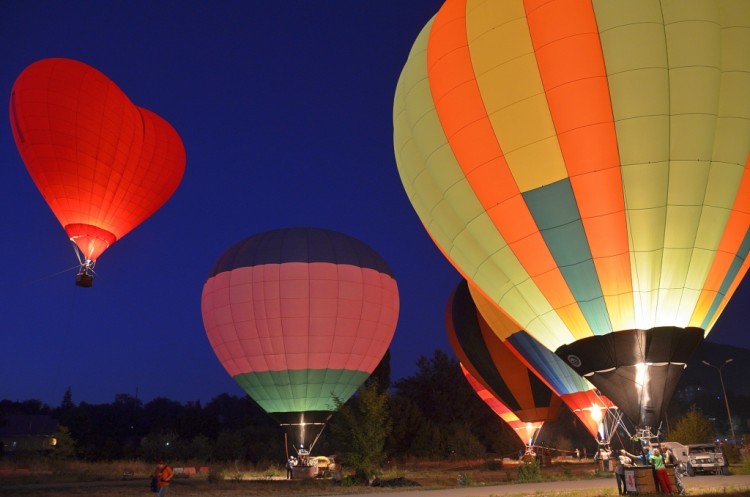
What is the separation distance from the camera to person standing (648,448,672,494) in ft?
28.1

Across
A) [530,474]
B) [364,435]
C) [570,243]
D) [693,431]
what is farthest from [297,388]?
[693,431]

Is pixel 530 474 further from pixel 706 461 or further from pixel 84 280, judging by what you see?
pixel 84 280

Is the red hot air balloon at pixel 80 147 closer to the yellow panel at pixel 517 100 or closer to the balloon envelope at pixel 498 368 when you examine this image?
the balloon envelope at pixel 498 368

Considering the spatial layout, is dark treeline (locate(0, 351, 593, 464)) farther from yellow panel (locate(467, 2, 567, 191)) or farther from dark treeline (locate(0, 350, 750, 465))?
yellow panel (locate(467, 2, 567, 191))

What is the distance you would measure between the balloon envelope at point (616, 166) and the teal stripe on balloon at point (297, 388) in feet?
34.6

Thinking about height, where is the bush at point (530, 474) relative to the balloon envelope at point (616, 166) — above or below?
below

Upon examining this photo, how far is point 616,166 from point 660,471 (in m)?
4.36

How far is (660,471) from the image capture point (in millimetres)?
8633

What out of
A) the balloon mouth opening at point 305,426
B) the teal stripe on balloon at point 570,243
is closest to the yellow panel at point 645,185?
the teal stripe on balloon at point 570,243

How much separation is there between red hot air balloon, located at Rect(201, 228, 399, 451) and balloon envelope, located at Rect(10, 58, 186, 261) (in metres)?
4.05

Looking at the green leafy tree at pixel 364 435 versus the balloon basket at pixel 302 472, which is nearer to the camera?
the green leafy tree at pixel 364 435

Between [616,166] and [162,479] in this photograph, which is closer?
[616,166]

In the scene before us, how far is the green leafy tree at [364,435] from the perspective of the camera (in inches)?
600

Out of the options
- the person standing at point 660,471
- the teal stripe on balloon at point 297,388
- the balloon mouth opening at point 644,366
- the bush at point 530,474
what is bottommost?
the bush at point 530,474
